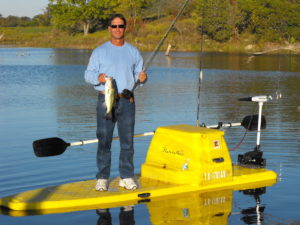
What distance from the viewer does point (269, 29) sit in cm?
6200

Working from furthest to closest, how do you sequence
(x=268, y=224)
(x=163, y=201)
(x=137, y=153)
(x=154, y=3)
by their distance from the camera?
1. (x=154, y=3)
2. (x=137, y=153)
3. (x=163, y=201)
4. (x=268, y=224)

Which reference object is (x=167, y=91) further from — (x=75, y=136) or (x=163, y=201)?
(x=163, y=201)

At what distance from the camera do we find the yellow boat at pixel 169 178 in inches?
294

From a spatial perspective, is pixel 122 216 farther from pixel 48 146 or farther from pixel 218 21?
pixel 218 21

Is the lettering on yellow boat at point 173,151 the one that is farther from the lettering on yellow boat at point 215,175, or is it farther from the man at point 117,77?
the man at point 117,77

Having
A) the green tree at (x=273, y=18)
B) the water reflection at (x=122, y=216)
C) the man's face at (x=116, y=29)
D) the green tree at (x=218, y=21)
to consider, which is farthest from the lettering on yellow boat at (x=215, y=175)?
the green tree at (x=218, y=21)

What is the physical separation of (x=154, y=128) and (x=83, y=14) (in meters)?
80.5

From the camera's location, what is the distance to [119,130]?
7688mm

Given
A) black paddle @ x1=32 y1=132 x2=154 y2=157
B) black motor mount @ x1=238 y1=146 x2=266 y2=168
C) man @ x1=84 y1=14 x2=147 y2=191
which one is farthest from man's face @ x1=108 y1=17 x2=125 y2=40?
black motor mount @ x1=238 y1=146 x2=266 y2=168

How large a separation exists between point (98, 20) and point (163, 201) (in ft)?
283

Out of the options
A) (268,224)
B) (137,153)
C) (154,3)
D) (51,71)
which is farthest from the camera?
(154,3)

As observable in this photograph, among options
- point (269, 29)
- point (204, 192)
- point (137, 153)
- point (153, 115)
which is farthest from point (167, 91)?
point (269, 29)

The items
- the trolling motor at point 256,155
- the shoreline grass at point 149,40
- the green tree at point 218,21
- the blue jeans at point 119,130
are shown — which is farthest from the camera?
the shoreline grass at point 149,40

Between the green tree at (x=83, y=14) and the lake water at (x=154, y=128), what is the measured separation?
6132 centimetres
